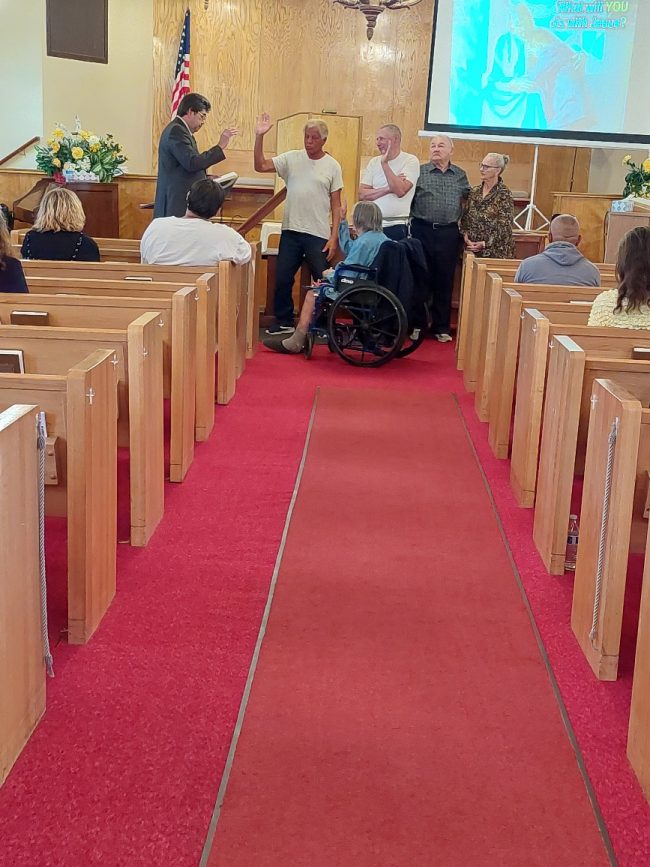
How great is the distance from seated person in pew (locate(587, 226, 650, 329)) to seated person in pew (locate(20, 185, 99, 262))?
260 cm

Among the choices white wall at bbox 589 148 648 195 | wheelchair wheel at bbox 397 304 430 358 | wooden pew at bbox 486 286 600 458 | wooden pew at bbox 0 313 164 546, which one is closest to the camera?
wooden pew at bbox 0 313 164 546

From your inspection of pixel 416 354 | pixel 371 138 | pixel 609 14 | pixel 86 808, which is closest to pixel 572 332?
pixel 86 808

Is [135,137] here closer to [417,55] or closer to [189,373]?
[417,55]

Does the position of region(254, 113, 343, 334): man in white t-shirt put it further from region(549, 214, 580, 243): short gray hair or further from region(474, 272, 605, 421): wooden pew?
region(549, 214, 580, 243): short gray hair

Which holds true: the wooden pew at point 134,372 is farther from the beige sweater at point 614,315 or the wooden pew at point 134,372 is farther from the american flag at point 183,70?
the american flag at point 183,70

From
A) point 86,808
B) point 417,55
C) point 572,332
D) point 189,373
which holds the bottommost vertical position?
point 86,808

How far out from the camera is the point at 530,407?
380 centimetres

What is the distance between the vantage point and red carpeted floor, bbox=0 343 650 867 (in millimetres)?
1883

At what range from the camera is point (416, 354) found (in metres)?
6.79

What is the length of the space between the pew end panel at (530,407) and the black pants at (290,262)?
316cm

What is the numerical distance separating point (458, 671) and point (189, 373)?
1857mm

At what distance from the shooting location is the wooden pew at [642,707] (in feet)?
6.79

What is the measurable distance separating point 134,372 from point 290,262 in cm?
407

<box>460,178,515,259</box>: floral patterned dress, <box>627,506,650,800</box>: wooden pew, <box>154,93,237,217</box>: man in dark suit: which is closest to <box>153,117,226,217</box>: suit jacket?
<box>154,93,237,217</box>: man in dark suit
